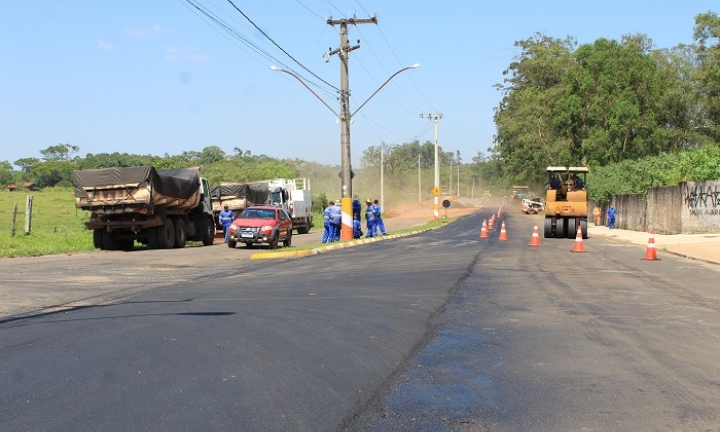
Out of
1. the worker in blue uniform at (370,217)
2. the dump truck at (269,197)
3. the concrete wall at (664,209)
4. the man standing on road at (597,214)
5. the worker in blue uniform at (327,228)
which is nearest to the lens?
the worker in blue uniform at (327,228)

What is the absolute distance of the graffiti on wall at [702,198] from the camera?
28516 mm

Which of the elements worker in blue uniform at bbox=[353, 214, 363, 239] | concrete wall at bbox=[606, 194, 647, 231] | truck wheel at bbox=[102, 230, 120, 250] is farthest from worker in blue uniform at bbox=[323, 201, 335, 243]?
concrete wall at bbox=[606, 194, 647, 231]

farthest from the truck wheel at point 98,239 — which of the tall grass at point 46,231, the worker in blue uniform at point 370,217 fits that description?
the worker in blue uniform at point 370,217

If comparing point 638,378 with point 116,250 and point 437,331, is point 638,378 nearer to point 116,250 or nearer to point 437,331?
point 437,331

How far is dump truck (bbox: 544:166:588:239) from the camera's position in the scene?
96.2 feet

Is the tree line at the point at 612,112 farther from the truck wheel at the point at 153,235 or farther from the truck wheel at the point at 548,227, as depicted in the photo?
the truck wheel at the point at 153,235

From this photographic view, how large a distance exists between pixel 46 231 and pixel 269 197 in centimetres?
1084

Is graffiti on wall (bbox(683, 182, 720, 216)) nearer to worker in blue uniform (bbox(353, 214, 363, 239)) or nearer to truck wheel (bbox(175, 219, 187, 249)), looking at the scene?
worker in blue uniform (bbox(353, 214, 363, 239))

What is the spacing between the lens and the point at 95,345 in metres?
7.34

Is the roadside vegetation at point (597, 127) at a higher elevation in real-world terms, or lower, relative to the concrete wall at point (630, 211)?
higher

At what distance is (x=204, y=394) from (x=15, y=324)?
4167 millimetres

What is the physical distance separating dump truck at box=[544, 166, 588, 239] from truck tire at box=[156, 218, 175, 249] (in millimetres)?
14943

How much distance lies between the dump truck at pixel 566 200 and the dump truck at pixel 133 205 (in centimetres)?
1449

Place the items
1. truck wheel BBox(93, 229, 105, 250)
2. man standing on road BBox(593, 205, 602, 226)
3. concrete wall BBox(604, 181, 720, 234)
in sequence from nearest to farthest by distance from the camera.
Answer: truck wheel BBox(93, 229, 105, 250) < concrete wall BBox(604, 181, 720, 234) < man standing on road BBox(593, 205, 602, 226)
